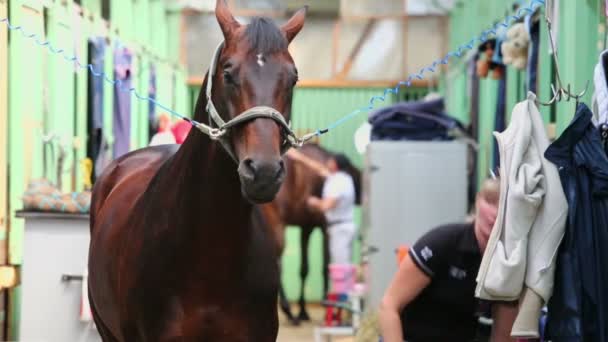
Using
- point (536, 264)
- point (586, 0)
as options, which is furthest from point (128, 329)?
point (586, 0)

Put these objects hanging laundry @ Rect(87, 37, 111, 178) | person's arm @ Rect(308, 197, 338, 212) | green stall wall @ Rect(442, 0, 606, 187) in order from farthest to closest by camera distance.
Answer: person's arm @ Rect(308, 197, 338, 212)
hanging laundry @ Rect(87, 37, 111, 178)
green stall wall @ Rect(442, 0, 606, 187)

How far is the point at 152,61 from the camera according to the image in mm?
11836

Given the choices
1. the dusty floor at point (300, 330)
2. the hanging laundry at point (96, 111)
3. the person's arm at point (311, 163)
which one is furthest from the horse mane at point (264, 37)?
the person's arm at point (311, 163)

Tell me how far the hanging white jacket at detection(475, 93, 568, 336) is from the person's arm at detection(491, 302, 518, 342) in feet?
0.88

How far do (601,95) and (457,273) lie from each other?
2.87 feet

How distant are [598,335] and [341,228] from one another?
7810 millimetres

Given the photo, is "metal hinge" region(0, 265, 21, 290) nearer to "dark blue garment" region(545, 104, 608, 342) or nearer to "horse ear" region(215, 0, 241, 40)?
"horse ear" region(215, 0, 241, 40)

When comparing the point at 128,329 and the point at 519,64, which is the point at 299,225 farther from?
the point at 128,329

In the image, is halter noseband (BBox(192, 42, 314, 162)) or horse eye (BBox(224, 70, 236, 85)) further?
horse eye (BBox(224, 70, 236, 85))

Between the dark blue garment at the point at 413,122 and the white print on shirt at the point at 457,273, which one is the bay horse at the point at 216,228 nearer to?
the white print on shirt at the point at 457,273

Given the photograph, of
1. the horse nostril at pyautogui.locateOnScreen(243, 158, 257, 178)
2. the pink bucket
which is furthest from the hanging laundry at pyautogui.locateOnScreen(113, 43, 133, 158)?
the horse nostril at pyautogui.locateOnScreen(243, 158, 257, 178)

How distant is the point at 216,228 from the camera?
11.2 feet

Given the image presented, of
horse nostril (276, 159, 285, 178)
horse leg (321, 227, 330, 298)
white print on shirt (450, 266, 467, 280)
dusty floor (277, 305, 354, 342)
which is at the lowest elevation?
dusty floor (277, 305, 354, 342)

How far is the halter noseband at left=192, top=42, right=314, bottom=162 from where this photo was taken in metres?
3.00
